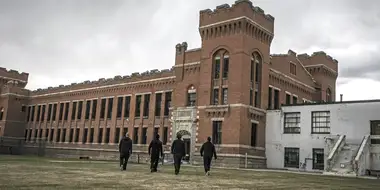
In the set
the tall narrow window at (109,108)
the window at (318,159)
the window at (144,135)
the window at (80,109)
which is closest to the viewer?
the window at (318,159)

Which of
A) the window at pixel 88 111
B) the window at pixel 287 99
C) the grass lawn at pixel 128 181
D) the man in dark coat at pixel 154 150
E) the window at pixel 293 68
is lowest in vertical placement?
the grass lawn at pixel 128 181

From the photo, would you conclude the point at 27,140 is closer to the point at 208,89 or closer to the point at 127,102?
the point at 127,102

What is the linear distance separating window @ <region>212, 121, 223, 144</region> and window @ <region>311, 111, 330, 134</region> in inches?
320

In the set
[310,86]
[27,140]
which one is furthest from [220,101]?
[27,140]

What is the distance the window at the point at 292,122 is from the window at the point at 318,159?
2.40 m

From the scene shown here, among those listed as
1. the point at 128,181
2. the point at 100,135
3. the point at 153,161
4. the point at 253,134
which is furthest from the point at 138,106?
the point at 128,181

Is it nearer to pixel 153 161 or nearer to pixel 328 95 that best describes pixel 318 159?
pixel 328 95

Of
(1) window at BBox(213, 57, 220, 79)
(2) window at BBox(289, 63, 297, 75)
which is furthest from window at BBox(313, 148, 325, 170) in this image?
(2) window at BBox(289, 63, 297, 75)

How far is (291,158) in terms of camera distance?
36438mm

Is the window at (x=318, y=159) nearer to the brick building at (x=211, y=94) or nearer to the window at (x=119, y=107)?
the brick building at (x=211, y=94)

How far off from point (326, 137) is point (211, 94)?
11.0 meters

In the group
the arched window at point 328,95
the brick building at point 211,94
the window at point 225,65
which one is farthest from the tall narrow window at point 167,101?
the arched window at point 328,95

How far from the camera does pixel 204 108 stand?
38.0 metres

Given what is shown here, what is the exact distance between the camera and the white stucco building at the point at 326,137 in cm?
3028
